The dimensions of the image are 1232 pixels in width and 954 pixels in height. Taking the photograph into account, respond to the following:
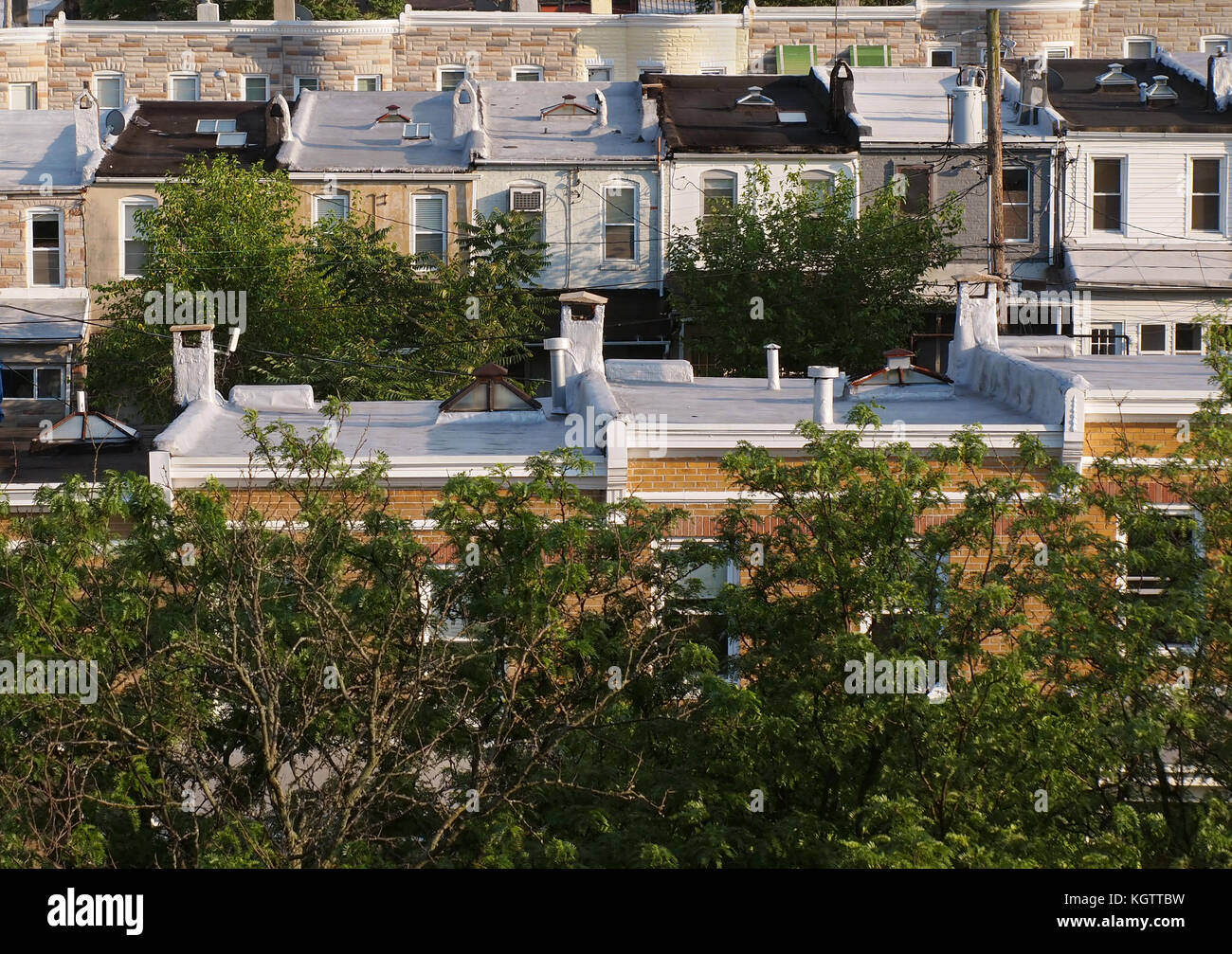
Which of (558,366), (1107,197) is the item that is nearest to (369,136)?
(1107,197)

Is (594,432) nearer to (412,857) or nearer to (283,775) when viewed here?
(283,775)

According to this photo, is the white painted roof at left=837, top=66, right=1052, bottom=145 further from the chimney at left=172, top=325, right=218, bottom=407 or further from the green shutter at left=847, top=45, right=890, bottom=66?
the chimney at left=172, top=325, right=218, bottom=407

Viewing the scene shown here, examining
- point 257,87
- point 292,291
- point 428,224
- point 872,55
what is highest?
point 872,55

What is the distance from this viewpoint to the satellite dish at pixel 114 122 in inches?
1624

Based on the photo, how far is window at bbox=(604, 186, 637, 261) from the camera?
1556 inches

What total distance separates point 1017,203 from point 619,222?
865 cm

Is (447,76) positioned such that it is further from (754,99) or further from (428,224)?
(428,224)

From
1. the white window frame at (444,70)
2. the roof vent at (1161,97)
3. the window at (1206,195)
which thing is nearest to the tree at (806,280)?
the window at (1206,195)

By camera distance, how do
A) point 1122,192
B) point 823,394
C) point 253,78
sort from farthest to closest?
point 253,78
point 1122,192
point 823,394

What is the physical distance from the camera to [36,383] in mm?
38375

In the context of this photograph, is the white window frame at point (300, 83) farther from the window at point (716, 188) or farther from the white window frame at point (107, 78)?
the window at point (716, 188)

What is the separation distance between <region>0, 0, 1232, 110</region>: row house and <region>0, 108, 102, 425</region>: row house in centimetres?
1203

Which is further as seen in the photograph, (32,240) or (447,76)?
(447,76)

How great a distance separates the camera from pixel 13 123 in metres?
42.9
